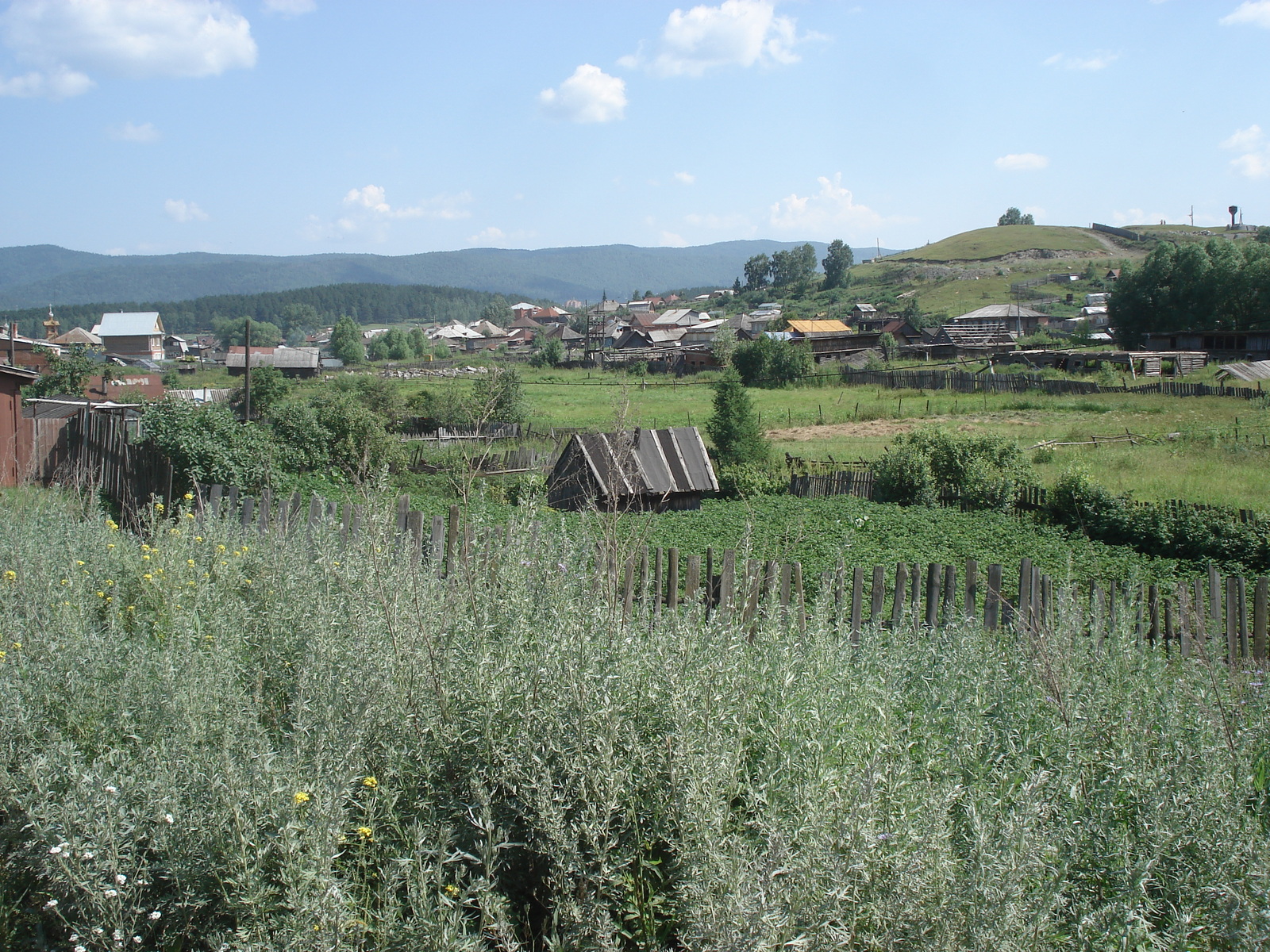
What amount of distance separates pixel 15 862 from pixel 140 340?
121 meters

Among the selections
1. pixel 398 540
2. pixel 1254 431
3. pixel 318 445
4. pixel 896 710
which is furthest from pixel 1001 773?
pixel 1254 431

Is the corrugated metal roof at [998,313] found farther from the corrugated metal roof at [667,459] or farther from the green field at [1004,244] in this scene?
the corrugated metal roof at [667,459]

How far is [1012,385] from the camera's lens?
40656 mm

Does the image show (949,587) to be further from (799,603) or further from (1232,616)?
(1232,616)

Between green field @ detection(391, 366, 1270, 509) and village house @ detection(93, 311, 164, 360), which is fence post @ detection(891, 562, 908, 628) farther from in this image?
village house @ detection(93, 311, 164, 360)

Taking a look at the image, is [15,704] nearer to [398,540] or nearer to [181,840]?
[181,840]

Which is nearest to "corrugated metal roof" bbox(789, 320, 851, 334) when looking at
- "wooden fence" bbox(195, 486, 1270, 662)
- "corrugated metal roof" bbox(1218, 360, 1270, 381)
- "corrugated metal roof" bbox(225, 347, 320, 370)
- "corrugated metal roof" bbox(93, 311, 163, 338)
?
"corrugated metal roof" bbox(1218, 360, 1270, 381)

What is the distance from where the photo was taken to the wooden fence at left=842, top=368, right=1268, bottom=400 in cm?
3481

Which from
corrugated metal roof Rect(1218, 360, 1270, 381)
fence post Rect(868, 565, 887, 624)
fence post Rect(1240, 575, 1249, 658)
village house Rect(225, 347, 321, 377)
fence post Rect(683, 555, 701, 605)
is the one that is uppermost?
village house Rect(225, 347, 321, 377)

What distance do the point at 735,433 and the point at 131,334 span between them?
109 meters

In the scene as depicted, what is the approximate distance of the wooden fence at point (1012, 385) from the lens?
114 ft

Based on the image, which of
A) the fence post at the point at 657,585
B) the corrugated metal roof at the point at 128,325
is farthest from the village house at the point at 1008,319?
the corrugated metal roof at the point at 128,325

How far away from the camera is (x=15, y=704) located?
2982 mm

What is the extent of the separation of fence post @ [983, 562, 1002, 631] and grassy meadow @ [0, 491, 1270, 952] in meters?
2.47
